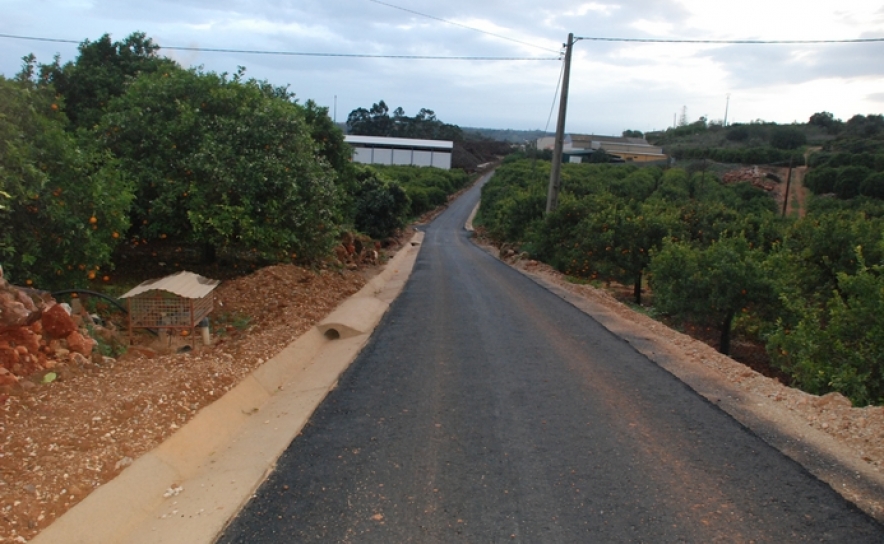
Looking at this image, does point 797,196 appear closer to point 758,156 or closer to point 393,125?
point 758,156

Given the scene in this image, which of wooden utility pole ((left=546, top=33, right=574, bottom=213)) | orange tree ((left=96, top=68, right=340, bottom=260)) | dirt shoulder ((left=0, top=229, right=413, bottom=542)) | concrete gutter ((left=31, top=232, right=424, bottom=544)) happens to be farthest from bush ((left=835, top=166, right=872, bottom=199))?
concrete gutter ((left=31, top=232, right=424, bottom=544))

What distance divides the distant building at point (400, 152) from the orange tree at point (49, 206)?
298ft

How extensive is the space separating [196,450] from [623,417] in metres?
4.38

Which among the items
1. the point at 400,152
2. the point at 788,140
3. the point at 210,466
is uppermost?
the point at 788,140

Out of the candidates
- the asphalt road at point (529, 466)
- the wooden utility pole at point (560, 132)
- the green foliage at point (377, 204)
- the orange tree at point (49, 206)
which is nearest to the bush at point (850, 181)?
the wooden utility pole at point (560, 132)

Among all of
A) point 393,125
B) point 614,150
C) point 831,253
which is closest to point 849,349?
point 831,253

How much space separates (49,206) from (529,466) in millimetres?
7805

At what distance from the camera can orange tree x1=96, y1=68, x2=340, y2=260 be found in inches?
546

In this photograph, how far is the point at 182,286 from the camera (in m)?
9.83

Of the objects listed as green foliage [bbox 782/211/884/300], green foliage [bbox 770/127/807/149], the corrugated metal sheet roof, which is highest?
Answer: green foliage [bbox 770/127/807/149]

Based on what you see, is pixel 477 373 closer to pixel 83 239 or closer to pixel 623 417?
pixel 623 417

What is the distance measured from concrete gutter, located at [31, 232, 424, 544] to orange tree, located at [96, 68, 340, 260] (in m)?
4.91

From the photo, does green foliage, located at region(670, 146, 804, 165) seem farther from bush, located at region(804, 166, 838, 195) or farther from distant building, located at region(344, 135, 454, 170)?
distant building, located at region(344, 135, 454, 170)

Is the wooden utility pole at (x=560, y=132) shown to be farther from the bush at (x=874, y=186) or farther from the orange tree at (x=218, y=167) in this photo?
the bush at (x=874, y=186)
